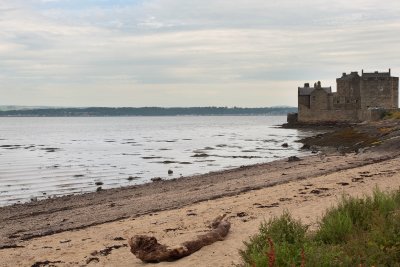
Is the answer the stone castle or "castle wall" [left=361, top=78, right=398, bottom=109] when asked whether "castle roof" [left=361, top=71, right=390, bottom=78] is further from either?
"castle wall" [left=361, top=78, right=398, bottom=109]

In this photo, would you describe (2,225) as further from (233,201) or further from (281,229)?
(281,229)

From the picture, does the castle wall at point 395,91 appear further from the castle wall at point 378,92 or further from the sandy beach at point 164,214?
the sandy beach at point 164,214

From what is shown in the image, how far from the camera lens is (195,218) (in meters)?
12.2

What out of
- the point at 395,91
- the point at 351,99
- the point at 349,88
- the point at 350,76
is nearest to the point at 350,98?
the point at 351,99

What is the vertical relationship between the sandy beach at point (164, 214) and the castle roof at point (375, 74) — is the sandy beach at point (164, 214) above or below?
below

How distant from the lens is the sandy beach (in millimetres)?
9414

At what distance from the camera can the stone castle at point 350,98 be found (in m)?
73.2

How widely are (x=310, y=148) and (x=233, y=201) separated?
26389mm

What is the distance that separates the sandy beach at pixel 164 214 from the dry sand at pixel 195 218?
2 centimetres

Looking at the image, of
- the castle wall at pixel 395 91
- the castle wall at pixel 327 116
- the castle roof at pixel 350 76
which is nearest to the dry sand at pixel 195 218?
the castle wall at pixel 395 91

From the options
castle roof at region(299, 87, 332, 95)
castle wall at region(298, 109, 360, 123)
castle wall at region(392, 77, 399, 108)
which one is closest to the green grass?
castle wall at region(392, 77, 399, 108)

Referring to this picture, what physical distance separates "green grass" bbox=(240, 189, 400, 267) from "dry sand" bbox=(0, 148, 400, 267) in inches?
34.7

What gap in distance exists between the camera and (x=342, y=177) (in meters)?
17.4

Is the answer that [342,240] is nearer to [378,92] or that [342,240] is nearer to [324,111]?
[378,92]
